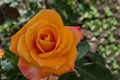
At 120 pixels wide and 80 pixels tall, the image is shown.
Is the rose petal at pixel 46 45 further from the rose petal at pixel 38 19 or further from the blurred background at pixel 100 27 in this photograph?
the blurred background at pixel 100 27

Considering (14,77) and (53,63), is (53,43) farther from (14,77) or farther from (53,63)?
(14,77)

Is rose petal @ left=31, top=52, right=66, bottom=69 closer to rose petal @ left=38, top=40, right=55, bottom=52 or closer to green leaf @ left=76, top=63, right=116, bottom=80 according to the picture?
rose petal @ left=38, top=40, right=55, bottom=52

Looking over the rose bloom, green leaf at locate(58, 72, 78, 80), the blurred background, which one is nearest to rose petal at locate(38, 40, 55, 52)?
the rose bloom

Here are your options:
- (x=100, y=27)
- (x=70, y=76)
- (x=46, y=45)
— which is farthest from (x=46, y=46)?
(x=100, y=27)

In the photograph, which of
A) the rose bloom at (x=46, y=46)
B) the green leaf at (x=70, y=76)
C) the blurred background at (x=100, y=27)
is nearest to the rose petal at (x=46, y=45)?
the rose bloom at (x=46, y=46)

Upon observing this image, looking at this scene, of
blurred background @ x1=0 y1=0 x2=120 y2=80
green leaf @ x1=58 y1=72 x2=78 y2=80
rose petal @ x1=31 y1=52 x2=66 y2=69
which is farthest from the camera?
blurred background @ x1=0 y1=0 x2=120 y2=80

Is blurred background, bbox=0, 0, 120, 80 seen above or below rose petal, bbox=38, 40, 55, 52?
below

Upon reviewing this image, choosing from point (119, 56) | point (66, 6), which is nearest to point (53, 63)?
point (66, 6)
